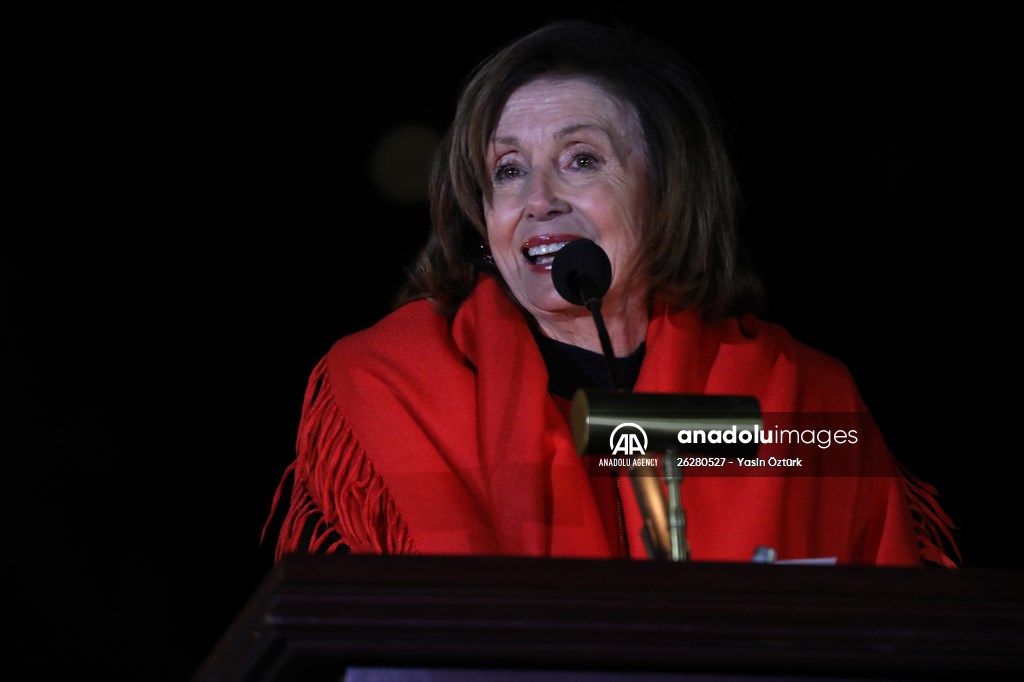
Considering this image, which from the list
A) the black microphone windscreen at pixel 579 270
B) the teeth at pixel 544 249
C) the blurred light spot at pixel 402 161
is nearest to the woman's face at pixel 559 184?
the teeth at pixel 544 249

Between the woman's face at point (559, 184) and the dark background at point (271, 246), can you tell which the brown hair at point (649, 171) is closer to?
the woman's face at point (559, 184)

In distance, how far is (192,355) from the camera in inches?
101

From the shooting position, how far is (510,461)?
2123 mm

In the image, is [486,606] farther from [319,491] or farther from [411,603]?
[319,491]

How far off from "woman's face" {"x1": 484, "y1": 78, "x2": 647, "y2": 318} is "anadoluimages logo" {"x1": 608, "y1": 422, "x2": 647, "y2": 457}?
102 centimetres

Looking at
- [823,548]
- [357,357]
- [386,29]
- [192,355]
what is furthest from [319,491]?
[386,29]

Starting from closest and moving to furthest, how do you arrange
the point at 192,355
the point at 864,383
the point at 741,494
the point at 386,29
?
the point at 741,494 < the point at 192,355 < the point at 386,29 < the point at 864,383

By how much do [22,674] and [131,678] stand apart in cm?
18

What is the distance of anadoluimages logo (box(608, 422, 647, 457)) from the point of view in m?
1.32

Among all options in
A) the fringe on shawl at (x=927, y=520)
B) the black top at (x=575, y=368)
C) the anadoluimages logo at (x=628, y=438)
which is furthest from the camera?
Answer: the black top at (x=575, y=368)

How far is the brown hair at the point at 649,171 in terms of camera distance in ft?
8.14

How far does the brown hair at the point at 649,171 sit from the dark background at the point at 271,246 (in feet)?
0.68

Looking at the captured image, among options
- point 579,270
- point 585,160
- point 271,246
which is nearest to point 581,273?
point 579,270

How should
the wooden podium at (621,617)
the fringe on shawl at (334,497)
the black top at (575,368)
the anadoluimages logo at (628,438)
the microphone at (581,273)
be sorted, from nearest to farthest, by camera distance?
1. the wooden podium at (621,617)
2. the anadoluimages logo at (628,438)
3. the microphone at (581,273)
4. the fringe on shawl at (334,497)
5. the black top at (575,368)
